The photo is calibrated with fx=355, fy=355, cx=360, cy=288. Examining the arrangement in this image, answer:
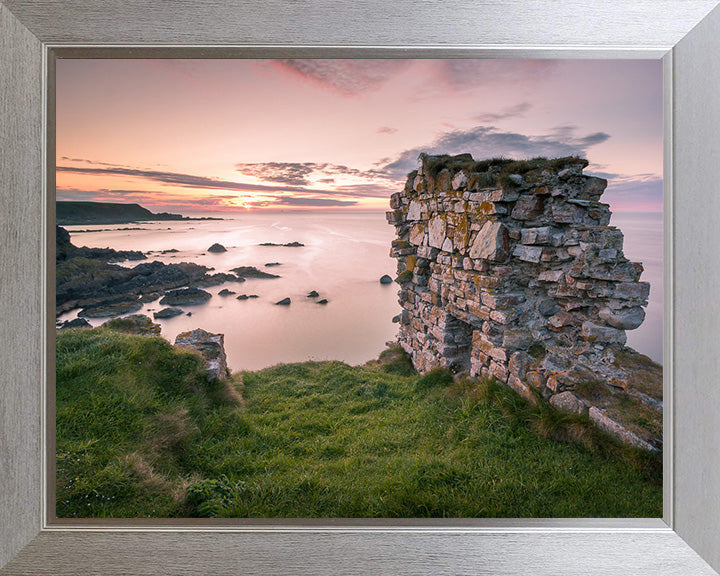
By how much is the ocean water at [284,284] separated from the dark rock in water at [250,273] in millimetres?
119

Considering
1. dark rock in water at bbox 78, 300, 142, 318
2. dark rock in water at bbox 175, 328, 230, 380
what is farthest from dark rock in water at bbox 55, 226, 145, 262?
dark rock in water at bbox 175, 328, 230, 380

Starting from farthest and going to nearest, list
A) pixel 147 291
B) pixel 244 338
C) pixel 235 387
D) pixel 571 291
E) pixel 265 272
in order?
pixel 265 272
pixel 244 338
pixel 147 291
pixel 235 387
pixel 571 291

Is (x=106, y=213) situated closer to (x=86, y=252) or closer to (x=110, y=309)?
(x=86, y=252)

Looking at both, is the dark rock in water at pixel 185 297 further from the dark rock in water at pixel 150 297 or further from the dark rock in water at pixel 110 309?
the dark rock in water at pixel 110 309

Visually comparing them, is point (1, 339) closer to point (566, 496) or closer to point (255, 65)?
point (255, 65)

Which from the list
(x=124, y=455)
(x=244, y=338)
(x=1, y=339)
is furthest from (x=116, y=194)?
(x=244, y=338)

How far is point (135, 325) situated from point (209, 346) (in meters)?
1.19

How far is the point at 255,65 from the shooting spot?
3.45 metres

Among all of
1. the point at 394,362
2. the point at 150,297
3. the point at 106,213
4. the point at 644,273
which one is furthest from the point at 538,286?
the point at 150,297

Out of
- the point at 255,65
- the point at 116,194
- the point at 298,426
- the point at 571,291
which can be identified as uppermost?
the point at 255,65

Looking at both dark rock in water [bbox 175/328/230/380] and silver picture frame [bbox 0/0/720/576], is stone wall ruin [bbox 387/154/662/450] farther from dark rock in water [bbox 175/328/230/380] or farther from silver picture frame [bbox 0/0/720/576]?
dark rock in water [bbox 175/328/230/380]

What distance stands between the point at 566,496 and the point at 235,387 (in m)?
3.40

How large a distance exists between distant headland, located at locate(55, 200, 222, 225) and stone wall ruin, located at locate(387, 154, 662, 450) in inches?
132

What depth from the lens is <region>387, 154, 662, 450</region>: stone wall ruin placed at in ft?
9.33
